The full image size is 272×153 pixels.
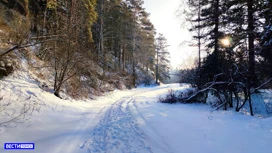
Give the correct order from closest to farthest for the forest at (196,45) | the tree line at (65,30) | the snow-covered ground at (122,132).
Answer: the snow-covered ground at (122,132), the forest at (196,45), the tree line at (65,30)

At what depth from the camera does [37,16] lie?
13328 mm

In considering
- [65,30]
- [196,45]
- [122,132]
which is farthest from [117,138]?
[196,45]

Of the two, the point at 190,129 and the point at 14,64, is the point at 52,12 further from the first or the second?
the point at 190,129

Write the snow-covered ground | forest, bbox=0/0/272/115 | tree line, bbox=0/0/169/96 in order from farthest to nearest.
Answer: tree line, bbox=0/0/169/96 → forest, bbox=0/0/272/115 → the snow-covered ground

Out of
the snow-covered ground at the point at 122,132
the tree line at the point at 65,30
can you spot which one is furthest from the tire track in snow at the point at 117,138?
the tree line at the point at 65,30

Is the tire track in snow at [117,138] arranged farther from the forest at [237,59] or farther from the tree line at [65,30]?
the forest at [237,59]

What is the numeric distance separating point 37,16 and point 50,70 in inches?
221

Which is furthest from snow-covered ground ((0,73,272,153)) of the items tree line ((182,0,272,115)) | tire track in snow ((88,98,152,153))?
tree line ((182,0,272,115))

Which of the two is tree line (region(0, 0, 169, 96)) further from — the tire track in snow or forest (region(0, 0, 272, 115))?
the tire track in snow

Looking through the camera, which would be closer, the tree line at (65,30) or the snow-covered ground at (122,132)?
the snow-covered ground at (122,132)

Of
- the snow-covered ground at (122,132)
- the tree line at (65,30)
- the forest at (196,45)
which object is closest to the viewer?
the snow-covered ground at (122,132)

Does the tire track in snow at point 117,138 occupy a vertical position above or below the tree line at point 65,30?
below

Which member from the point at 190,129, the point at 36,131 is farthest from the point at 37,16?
the point at 190,129

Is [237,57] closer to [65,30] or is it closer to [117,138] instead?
[117,138]
